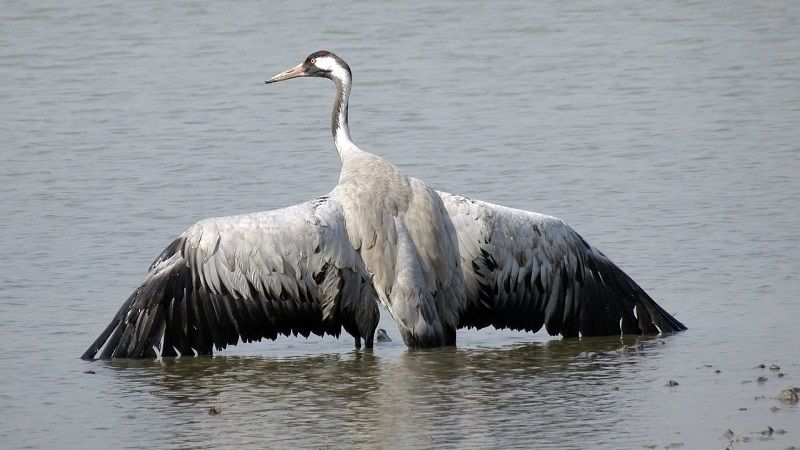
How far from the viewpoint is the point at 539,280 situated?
10070mm

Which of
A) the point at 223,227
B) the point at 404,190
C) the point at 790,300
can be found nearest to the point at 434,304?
the point at 404,190

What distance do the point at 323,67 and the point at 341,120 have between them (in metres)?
0.77

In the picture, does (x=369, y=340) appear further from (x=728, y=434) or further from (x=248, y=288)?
(x=728, y=434)

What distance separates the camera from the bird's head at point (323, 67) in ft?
38.0

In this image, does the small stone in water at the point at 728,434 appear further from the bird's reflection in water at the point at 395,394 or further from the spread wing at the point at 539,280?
the spread wing at the point at 539,280

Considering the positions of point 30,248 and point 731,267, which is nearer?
point 731,267

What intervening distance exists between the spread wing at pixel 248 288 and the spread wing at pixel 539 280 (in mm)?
679

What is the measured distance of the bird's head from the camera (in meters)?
11.6

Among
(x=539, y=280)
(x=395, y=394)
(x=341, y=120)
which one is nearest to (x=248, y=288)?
(x=395, y=394)

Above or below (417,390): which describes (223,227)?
above

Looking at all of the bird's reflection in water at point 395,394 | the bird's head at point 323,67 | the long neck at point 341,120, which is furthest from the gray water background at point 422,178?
the bird's head at point 323,67

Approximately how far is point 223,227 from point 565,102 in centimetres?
830

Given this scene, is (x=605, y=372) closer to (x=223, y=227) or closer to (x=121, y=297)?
(x=223, y=227)

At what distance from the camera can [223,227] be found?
9484 mm
